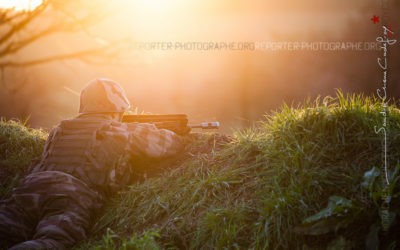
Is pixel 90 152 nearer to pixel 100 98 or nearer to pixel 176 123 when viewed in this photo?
pixel 100 98

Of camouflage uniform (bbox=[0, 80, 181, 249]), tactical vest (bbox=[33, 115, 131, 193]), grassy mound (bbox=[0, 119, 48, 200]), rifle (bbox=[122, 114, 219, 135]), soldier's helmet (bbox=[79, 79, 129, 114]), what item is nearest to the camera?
camouflage uniform (bbox=[0, 80, 181, 249])

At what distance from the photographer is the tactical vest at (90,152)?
3547 mm

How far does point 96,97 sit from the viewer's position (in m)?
3.93

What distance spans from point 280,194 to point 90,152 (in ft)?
6.97

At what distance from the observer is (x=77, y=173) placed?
11.4ft

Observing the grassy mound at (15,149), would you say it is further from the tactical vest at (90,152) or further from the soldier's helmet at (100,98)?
the soldier's helmet at (100,98)

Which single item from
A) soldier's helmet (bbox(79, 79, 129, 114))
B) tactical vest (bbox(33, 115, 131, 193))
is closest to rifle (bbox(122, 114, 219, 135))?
soldier's helmet (bbox(79, 79, 129, 114))

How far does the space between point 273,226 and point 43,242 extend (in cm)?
199

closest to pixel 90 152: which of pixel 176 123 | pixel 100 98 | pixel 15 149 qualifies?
pixel 100 98

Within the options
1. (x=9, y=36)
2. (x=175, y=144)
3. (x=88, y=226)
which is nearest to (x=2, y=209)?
(x=88, y=226)

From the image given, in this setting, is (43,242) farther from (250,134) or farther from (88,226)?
(250,134)

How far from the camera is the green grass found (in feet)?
7.76

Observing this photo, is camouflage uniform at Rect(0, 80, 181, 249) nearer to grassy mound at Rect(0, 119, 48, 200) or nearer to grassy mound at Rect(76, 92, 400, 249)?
grassy mound at Rect(76, 92, 400, 249)

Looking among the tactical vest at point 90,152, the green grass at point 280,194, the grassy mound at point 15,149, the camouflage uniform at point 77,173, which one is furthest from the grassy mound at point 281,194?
the grassy mound at point 15,149
